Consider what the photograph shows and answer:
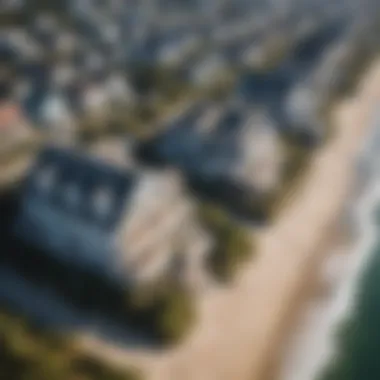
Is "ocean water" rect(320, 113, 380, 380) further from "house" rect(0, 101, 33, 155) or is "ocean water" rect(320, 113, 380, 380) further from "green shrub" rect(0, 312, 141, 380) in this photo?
"house" rect(0, 101, 33, 155)

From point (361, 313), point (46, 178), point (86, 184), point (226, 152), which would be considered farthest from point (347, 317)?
point (46, 178)

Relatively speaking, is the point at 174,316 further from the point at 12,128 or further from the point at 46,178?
the point at 12,128

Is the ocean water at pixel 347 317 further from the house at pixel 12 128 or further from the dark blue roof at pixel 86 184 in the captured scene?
the house at pixel 12 128

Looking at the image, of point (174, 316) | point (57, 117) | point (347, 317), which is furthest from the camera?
point (57, 117)

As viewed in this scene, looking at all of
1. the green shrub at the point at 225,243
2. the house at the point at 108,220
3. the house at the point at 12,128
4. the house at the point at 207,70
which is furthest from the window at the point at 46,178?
the house at the point at 207,70

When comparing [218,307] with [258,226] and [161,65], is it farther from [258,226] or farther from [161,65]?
[161,65]

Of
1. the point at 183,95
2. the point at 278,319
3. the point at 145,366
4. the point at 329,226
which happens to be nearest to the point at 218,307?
the point at 278,319

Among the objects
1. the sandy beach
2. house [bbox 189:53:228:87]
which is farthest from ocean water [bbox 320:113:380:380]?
house [bbox 189:53:228:87]
